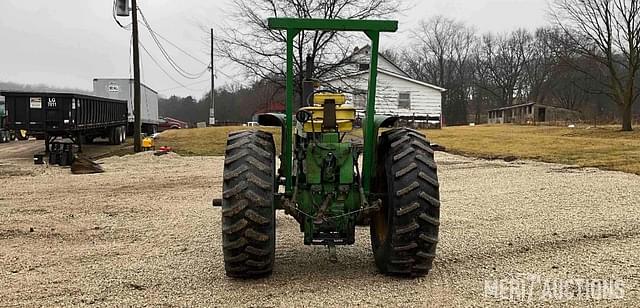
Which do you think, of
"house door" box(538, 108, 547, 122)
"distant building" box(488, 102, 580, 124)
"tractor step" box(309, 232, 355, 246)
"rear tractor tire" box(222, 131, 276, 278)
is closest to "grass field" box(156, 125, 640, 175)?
"tractor step" box(309, 232, 355, 246)

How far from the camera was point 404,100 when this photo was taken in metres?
46.5

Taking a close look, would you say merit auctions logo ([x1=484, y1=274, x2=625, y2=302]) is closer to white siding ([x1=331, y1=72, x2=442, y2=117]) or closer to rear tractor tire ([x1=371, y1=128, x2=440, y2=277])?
rear tractor tire ([x1=371, y1=128, x2=440, y2=277])

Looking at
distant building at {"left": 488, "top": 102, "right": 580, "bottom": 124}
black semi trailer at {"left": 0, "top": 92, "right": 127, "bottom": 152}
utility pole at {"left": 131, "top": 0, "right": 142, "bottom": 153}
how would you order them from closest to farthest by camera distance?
black semi trailer at {"left": 0, "top": 92, "right": 127, "bottom": 152}, utility pole at {"left": 131, "top": 0, "right": 142, "bottom": 153}, distant building at {"left": 488, "top": 102, "right": 580, "bottom": 124}

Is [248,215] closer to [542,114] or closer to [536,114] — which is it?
[536,114]

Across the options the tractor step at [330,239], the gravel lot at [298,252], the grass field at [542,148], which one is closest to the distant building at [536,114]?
the grass field at [542,148]

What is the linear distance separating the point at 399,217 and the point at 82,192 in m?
9.97

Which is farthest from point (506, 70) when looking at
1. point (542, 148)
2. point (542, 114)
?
point (542, 148)

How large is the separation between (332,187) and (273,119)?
3.58ft

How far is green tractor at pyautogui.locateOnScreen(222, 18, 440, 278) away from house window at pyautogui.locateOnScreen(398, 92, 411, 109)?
1580 inches

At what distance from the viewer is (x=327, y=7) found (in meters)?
29.1

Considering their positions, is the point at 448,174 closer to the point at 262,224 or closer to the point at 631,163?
the point at 631,163

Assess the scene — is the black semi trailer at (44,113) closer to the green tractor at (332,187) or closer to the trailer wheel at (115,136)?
the trailer wheel at (115,136)

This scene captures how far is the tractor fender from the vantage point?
636 centimetres

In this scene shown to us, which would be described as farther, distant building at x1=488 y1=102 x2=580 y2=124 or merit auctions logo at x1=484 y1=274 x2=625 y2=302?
distant building at x1=488 y1=102 x2=580 y2=124
